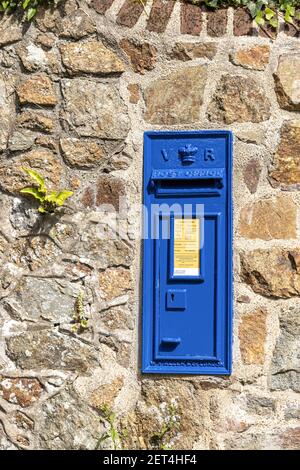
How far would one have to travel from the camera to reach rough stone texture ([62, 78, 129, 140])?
12.3 ft

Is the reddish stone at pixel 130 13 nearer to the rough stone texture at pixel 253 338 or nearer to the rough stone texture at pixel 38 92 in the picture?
the rough stone texture at pixel 38 92

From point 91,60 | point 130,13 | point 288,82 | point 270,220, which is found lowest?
point 270,220

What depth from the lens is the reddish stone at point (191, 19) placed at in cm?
375

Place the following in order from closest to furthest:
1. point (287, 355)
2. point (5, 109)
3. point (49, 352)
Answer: point (287, 355)
point (49, 352)
point (5, 109)

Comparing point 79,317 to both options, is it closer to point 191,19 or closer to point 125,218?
point 125,218

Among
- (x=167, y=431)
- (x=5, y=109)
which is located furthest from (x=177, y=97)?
(x=167, y=431)

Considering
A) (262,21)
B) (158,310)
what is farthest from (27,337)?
(262,21)

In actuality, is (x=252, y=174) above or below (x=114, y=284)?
above

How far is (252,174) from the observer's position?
12.1ft

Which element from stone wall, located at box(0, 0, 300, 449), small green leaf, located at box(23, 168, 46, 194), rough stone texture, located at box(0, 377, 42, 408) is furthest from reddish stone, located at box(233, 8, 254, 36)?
rough stone texture, located at box(0, 377, 42, 408)

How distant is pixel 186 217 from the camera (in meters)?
3.69

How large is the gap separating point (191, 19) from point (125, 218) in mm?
977

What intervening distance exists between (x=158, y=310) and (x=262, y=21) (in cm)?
141

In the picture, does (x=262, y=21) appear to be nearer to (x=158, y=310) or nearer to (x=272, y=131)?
(x=272, y=131)
